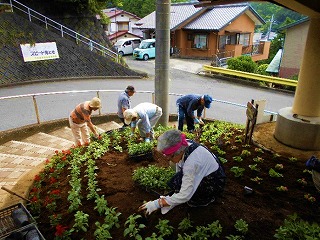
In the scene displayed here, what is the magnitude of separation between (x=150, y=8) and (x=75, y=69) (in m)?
27.4

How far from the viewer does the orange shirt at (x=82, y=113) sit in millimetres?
6254

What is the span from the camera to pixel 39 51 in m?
15.4

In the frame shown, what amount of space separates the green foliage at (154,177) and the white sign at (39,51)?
12931 mm

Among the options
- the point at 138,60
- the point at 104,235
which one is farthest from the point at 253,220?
the point at 138,60

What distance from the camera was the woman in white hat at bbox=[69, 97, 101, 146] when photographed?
6.08 meters

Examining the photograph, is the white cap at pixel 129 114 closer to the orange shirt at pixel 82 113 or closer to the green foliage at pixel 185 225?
the orange shirt at pixel 82 113

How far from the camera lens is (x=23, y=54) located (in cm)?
1462

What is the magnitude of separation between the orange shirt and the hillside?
30.0 feet

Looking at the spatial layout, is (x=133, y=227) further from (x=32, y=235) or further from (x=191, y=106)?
(x=191, y=106)

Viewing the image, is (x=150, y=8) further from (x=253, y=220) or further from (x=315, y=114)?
(x=253, y=220)

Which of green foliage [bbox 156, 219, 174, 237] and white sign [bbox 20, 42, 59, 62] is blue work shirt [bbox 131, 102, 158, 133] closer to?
green foliage [bbox 156, 219, 174, 237]

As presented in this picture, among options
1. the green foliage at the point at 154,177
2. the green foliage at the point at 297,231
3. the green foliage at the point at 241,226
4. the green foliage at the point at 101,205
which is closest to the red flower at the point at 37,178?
the green foliage at the point at 101,205

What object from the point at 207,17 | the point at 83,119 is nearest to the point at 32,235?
the point at 83,119

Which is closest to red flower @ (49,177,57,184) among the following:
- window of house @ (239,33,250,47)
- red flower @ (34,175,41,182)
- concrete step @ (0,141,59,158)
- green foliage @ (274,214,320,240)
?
red flower @ (34,175,41,182)
